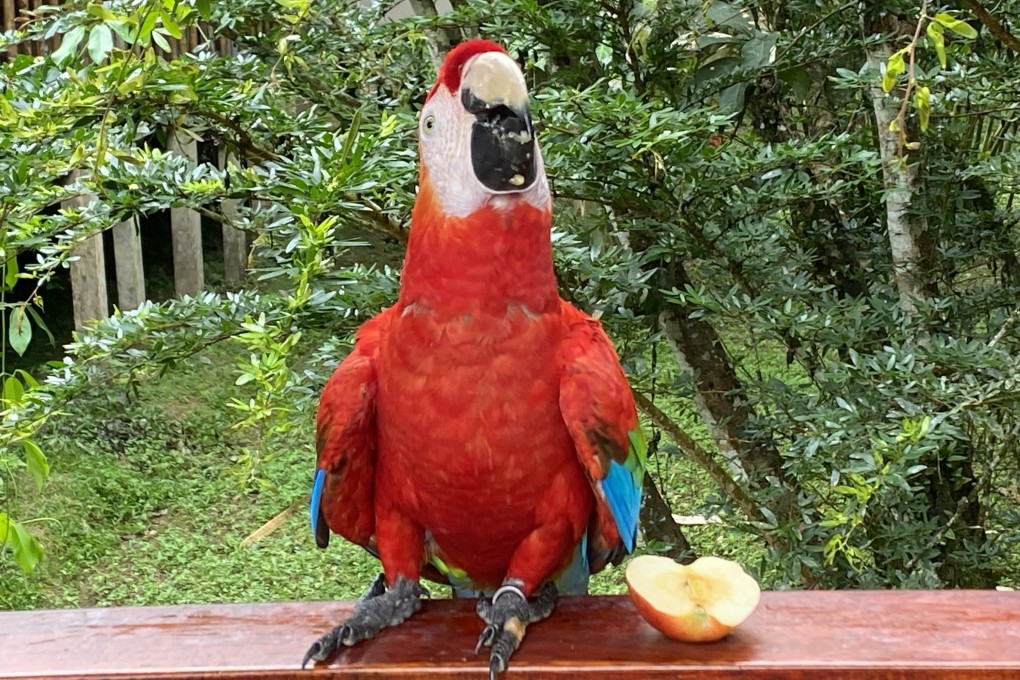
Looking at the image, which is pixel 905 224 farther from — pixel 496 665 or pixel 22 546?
pixel 22 546

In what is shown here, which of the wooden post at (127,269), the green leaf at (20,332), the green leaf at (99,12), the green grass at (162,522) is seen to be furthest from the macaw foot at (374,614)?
the wooden post at (127,269)

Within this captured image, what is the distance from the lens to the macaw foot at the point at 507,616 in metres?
0.75

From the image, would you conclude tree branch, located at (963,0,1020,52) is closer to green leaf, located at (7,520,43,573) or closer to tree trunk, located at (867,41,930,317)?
tree trunk, located at (867,41,930,317)

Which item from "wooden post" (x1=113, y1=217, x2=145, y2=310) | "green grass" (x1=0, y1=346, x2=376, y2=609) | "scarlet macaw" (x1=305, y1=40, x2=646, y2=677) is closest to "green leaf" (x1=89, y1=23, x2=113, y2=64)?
"scarlet macaw" (x1=305, y1=40, x2=646, y2=677)

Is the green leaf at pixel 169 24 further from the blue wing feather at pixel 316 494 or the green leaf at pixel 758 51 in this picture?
the green leaf at pixel 758 51

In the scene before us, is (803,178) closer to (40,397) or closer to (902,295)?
(902,295)

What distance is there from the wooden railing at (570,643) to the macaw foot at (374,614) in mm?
10

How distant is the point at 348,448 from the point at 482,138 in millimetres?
301

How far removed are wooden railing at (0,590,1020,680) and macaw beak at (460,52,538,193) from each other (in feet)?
1.26

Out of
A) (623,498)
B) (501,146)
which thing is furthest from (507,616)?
(501,146)

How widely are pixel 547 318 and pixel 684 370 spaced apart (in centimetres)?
65

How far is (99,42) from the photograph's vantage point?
682 mm

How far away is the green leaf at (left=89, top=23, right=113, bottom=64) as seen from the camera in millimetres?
673

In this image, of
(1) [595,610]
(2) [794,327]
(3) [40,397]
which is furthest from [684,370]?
(3) [40,397]
